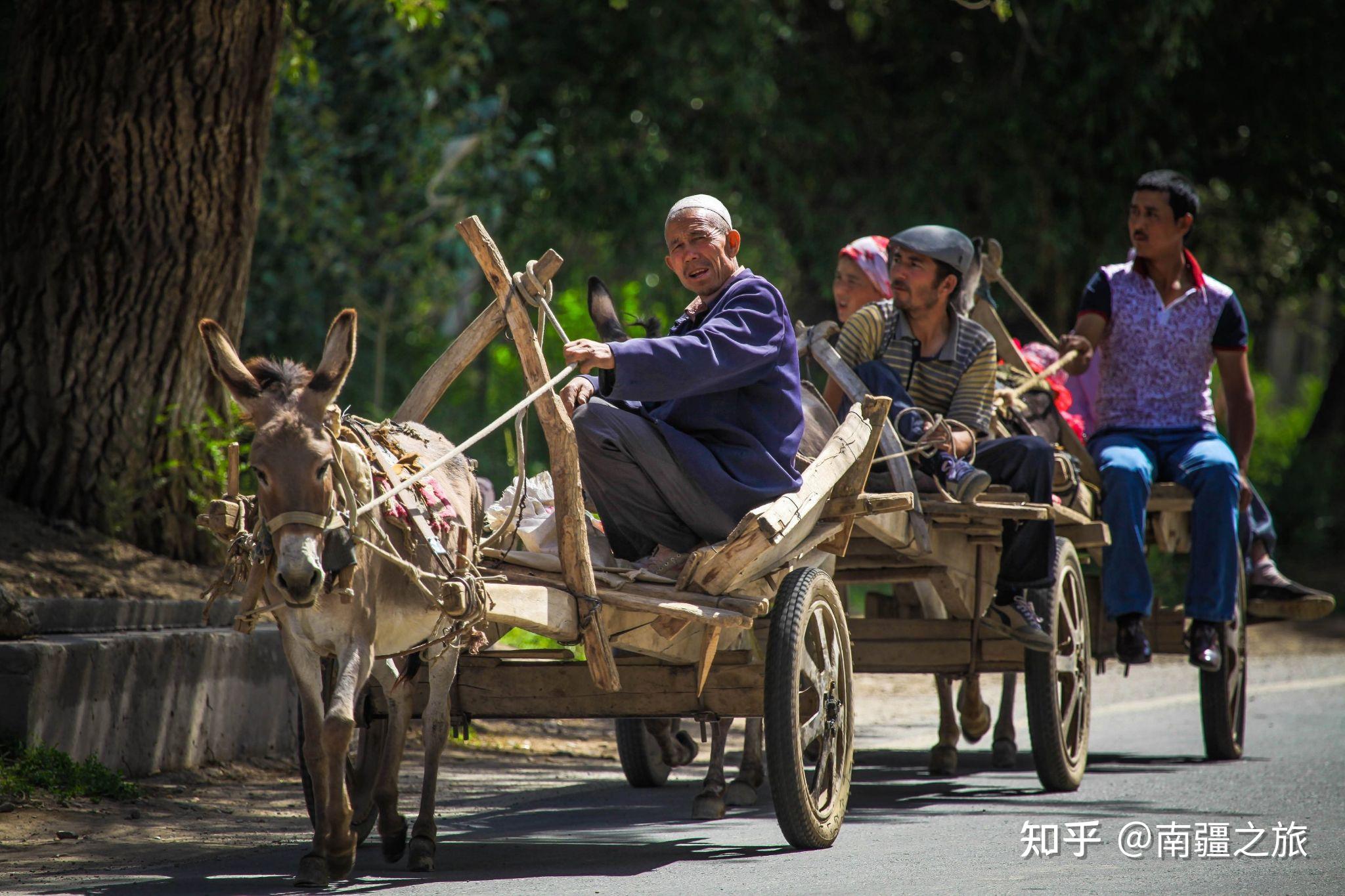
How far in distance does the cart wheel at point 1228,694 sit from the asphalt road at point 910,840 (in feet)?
0.40

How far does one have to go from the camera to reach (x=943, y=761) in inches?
323

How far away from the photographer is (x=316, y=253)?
48.1 feet

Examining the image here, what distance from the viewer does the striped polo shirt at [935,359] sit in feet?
24.2

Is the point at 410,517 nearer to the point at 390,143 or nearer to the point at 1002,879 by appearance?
the point at 1002,879

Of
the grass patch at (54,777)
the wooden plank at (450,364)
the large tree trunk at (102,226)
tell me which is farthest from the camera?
the large tree trunk at (102,226)

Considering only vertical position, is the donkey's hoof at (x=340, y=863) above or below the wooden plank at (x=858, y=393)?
below

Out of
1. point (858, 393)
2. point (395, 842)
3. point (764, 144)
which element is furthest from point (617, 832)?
point (764, 144)

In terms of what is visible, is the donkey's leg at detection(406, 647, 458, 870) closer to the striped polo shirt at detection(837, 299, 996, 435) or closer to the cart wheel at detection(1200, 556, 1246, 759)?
the striped polo shirt at detection(837, 299, 996, 435)

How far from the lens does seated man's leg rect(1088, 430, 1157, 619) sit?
7.72 meters

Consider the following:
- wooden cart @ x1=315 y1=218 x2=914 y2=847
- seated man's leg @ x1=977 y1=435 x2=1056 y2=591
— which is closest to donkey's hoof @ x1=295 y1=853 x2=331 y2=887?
wooden cart @ x1=315 y1=218 x2=914 y2=847

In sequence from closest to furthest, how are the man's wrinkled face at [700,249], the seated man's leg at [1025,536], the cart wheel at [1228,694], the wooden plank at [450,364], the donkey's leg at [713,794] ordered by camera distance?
the wooden plank at [450,364] < the man's wrinkled face at [700,249] < the donkey's leg at [713,794] < the seated man's leg at [1025,536] < the cart wheel at [1228,694]

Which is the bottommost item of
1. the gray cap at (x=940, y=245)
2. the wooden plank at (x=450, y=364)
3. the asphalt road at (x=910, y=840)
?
the asphalt road at (x=910, y=840)

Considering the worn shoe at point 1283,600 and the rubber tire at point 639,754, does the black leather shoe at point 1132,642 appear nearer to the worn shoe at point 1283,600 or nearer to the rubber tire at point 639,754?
the worn shoe at point 1283,600

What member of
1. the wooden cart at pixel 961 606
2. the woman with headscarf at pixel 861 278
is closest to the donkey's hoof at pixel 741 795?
the wooden cart at pixel 961 606
